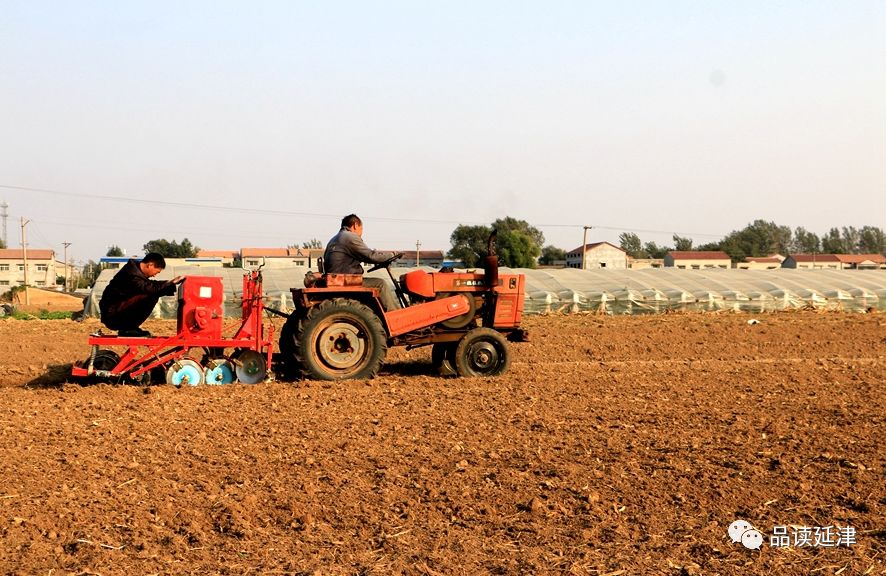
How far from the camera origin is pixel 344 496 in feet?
17.9

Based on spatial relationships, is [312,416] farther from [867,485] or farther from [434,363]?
[867,485]

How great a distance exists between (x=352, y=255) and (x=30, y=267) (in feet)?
286

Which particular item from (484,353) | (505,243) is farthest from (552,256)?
(484,353)

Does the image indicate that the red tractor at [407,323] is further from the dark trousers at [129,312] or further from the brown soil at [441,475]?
the dark trousers at [129,312]

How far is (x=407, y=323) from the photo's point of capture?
1004 cm

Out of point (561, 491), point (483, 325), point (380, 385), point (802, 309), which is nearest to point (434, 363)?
point (483, 325)

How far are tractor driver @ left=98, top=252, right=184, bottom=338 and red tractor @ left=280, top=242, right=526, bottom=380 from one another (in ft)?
4.69

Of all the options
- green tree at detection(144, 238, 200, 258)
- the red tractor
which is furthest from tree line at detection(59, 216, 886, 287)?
the red tractor

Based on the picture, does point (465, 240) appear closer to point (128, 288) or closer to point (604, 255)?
point (604, 255)

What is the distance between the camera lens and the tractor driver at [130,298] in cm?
923

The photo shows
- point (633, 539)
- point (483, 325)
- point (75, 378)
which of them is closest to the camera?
point (633, 539)

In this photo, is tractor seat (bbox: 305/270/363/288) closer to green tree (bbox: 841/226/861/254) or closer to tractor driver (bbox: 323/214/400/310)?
tractor driver (bbox: 323/214/400/310)

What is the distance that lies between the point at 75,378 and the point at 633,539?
667 cm

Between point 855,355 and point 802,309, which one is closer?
point 855,355
